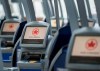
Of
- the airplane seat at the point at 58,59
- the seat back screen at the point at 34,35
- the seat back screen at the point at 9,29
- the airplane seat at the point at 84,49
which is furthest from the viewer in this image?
the seat back screen at the point at 9,29

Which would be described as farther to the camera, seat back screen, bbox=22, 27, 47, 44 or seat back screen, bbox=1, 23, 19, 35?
seat back screen, bbox=1, 23, 19, 35

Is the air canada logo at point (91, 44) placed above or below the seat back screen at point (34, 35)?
above

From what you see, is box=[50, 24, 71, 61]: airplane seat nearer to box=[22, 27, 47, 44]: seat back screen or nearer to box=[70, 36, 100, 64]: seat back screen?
box=[22, 27, 47, 44]: seat back screen

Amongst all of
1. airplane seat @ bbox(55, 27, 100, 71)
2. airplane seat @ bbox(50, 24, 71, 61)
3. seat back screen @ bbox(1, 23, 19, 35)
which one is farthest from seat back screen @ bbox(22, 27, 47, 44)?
seat back screen @ bbox(1, 23, 19, 35)

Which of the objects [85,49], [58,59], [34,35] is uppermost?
[85,49]

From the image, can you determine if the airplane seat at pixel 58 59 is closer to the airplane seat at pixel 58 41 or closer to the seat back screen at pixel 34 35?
the airplane seat at pixel 58 41

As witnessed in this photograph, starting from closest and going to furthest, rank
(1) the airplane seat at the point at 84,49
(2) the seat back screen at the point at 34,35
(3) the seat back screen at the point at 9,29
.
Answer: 1. (1) the airplane seat at the point at 84,49
2. (2) the seat back screen at the point at 34,35
3. (3) the seat back screen at the point at 9,29

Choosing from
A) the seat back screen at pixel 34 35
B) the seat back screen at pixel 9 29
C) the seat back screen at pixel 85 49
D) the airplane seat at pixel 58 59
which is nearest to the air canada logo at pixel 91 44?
the seat back screen at pixel 85 49

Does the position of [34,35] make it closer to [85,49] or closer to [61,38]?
[61,38]

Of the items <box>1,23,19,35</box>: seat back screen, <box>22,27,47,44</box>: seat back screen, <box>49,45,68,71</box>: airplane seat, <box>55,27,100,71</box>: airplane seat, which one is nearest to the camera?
<box>55,27,100,71</box>: airplane seat

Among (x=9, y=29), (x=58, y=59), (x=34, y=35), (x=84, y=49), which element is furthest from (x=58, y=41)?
(x=9, y=29)

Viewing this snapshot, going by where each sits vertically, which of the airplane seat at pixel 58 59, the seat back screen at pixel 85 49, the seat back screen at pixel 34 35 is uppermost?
the seat back screen at pixel 85 49

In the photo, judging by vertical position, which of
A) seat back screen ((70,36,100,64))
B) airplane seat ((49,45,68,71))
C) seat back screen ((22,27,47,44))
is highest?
seat back screen ((70,36,100,64))

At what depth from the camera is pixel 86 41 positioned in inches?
144
